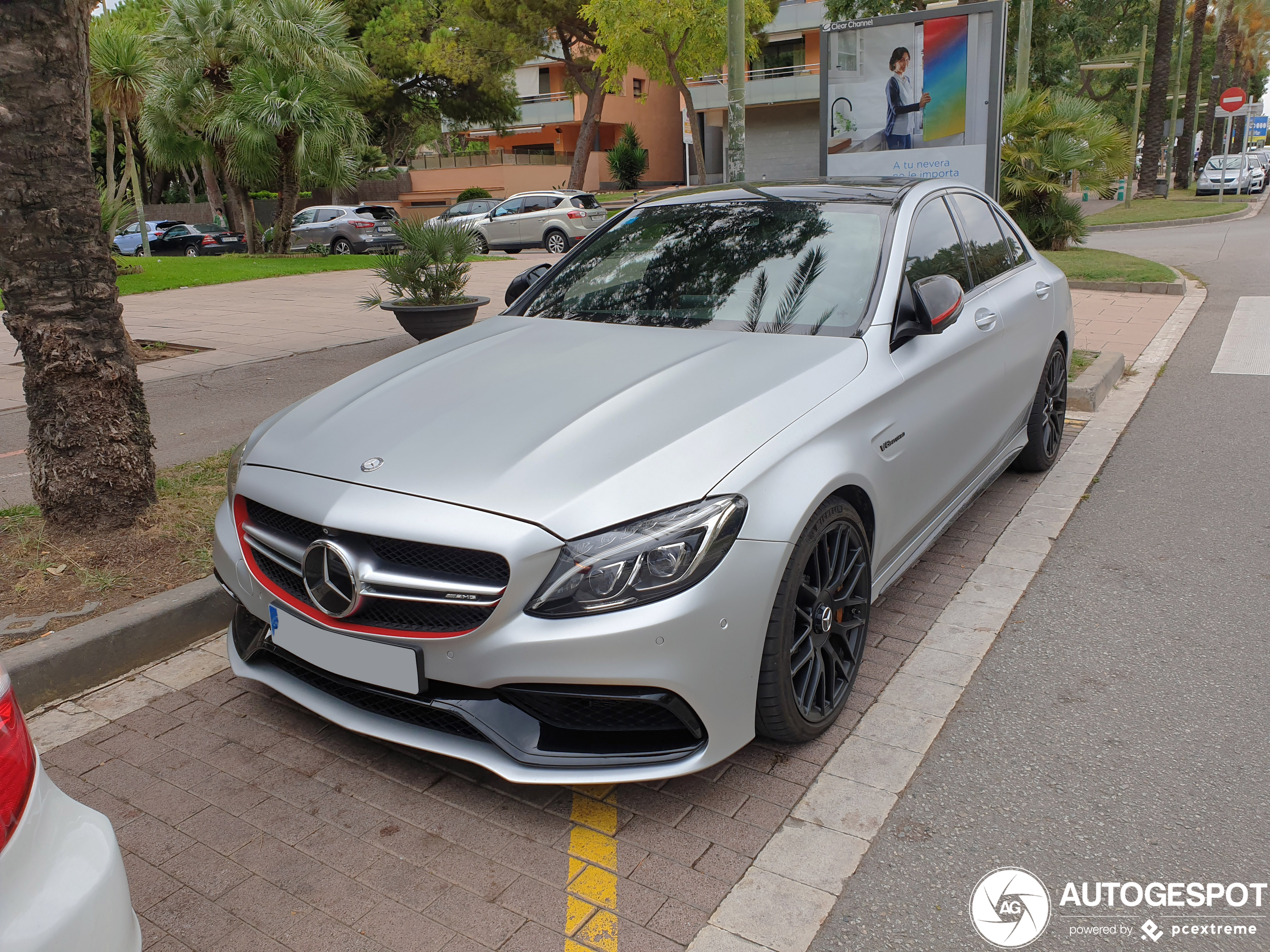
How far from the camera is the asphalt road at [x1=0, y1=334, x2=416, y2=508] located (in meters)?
6.57

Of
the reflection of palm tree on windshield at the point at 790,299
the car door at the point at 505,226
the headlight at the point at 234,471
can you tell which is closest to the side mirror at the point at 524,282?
the reflection of palm tree on windshield at the point at 790,299

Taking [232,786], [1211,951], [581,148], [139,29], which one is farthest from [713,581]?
[139,29]

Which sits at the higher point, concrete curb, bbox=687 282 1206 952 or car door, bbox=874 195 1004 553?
car door, bbox=874 195 1004 553

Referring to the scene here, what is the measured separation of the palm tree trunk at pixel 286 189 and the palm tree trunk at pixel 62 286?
754 inches

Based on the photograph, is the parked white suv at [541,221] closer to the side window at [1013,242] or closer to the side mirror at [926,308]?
the side window at [1013,242]

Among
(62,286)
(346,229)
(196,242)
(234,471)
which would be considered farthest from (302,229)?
(234,471)

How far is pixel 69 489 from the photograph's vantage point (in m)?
4.28

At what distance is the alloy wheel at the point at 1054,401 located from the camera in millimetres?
5609

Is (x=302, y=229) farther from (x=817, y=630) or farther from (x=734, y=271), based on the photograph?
(x=817, y=630)

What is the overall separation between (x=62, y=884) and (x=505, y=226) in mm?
25903

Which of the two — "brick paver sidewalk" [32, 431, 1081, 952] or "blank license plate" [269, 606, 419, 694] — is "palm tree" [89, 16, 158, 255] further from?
"blank license plate" [269, 606, 419, 694]

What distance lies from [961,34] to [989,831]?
28.4ft

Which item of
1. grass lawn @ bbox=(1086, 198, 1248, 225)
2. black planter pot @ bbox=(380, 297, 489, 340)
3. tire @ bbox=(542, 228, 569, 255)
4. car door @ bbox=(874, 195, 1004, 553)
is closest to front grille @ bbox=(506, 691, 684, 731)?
car door @ bbox=(874, 195, 1004, 553)

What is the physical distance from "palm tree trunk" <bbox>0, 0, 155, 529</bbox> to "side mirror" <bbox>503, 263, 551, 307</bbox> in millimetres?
1716
